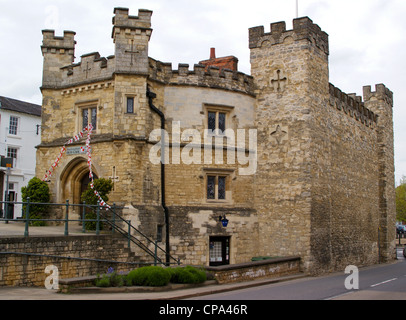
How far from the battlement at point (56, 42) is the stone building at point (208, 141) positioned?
0.14ft

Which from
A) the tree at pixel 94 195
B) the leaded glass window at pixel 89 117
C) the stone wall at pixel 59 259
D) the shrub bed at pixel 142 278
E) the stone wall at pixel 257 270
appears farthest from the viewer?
the leaded glass window at pixel 89 117

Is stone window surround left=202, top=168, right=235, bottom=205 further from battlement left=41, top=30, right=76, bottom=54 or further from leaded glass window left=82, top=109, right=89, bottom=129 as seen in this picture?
battlement left=41, top=30, right=76, bottom=54

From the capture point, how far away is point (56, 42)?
70.6 feet

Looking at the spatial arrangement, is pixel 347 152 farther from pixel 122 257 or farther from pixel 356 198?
pixel 122 257

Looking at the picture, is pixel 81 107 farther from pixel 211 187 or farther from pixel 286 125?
pixel 286 125

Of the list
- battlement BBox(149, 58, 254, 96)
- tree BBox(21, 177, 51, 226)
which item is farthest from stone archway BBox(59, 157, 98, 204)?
battlement BBox(149, 58, 254, 96)

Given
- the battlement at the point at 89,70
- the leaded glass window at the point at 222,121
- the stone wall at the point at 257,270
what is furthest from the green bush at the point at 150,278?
the leaded glass window at the point at 222,121

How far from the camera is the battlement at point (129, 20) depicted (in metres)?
19.5

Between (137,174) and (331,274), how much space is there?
32.2 ft

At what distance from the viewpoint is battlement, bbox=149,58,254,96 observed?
2066 cm

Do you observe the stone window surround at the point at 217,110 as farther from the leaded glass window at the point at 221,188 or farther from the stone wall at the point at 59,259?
the stone wall at the point at 59,259

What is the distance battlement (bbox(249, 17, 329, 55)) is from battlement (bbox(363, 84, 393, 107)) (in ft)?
33.7

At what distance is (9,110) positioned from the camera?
131ft
